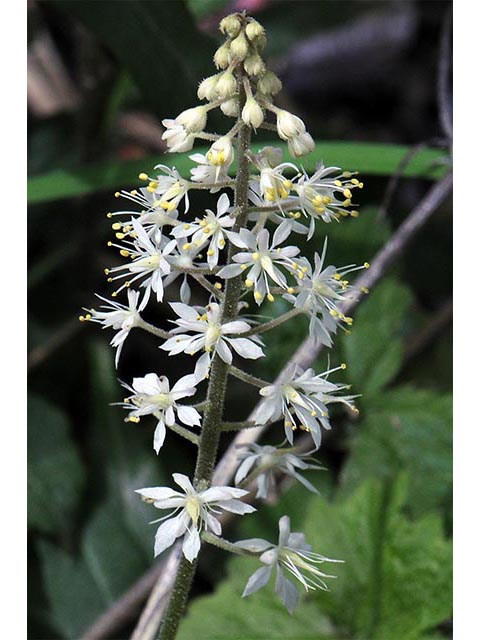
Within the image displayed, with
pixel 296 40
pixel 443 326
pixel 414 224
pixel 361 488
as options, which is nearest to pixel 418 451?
pixel 361 488

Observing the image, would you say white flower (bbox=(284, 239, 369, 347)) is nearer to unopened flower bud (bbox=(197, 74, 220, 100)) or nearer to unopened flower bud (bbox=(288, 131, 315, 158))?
unopened flower bud (bbox=(288, 131, 315, 158))

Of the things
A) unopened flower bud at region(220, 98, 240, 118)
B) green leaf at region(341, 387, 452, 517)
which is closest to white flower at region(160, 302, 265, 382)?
unopened flower bud at region(220, 98, 240, 118)

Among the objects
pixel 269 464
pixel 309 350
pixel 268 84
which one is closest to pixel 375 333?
pixel 309 350

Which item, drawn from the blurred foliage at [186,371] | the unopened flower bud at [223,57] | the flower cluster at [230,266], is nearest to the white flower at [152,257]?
the flower cluster at [230,266]

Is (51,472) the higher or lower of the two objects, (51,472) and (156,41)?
the lower

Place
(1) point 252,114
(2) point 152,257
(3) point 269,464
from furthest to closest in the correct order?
(3) point 269,464 → (2) point 152,257 → (1) point 252,114

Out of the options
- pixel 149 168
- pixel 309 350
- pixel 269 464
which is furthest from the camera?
pixel 149 168

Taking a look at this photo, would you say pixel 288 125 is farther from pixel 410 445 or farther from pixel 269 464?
pixel 410 445

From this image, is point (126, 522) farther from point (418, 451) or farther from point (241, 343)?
point (241, 343)
